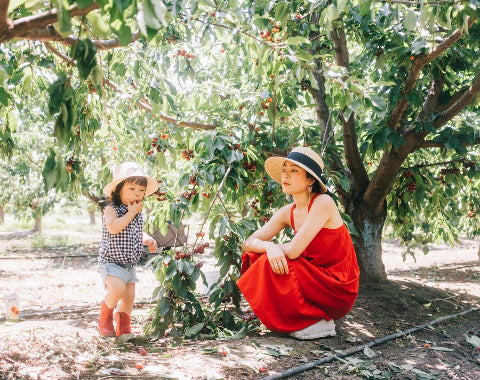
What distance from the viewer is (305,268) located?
2.72 m

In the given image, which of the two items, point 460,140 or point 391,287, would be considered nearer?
point 460,140

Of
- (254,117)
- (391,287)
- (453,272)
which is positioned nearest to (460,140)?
(391,287)

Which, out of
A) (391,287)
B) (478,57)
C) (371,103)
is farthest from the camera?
(391,287)

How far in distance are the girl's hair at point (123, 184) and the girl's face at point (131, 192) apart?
17 mm

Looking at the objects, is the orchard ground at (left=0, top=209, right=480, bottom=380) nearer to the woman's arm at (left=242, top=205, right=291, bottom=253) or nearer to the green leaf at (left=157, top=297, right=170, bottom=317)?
the green leaf at (left=157, top=297, right=170, bottom=317)

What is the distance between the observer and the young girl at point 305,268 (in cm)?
271

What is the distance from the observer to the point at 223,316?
126 inches

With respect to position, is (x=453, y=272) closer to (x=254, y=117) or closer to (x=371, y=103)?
(x=254, y=117)

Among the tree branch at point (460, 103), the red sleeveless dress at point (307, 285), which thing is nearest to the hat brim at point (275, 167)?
the red sleeveless dress at point (307, 285)

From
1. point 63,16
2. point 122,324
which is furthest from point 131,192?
point 63,16

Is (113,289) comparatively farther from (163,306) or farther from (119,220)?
(119,220)

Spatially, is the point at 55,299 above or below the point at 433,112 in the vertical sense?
below

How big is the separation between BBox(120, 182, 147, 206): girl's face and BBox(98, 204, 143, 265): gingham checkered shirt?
0.08 metres

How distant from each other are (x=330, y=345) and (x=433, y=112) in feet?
8.03
